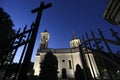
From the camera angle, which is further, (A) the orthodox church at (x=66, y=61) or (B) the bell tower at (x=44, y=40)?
(B) the bell tower at (x=44, y=40)

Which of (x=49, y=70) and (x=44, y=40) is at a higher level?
(x=44, y=40)

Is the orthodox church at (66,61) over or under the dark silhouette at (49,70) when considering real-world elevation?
over

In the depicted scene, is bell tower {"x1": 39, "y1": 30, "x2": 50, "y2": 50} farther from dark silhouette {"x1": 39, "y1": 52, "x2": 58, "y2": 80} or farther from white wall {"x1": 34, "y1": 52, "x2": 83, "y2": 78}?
dark silhouette {"x1": 39, "y1": 52, "x2": 58, "y2": 80}

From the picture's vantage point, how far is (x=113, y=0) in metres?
2.20

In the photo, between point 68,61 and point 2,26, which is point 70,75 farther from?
point 2,26

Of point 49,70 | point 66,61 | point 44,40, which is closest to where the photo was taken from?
point 49,70

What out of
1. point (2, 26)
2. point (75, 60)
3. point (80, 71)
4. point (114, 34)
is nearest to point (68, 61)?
point (75, 60)

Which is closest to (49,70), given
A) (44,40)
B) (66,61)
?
(66,61)

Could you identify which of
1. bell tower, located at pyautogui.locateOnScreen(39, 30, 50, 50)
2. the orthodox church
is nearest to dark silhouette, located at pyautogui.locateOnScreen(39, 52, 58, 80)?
the orthodox church

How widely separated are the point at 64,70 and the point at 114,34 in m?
31.8

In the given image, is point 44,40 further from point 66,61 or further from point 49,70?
point 49,70

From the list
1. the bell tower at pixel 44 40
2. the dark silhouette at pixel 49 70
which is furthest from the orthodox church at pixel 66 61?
the dark silhouette at pixel 49 70

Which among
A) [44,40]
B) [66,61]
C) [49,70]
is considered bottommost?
[49,70]

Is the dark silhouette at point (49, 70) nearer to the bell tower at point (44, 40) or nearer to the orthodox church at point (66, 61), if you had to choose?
the orthodox church at point (66, 61)
